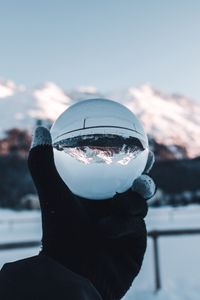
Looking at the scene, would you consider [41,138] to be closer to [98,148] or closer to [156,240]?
[98,148]

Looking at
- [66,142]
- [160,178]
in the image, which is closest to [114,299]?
[66,142]

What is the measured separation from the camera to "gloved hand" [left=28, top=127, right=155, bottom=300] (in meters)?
0.91

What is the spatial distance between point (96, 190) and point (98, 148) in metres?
0.10

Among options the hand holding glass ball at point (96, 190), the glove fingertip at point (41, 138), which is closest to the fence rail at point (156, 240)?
the hand holding glass ball at point (96, 190)

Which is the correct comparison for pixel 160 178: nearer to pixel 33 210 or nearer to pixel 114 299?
pixel 33 210

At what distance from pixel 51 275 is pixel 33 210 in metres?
23.6

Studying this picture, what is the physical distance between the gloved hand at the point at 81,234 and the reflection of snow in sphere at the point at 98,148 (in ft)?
0.19

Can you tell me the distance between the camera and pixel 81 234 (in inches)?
36.5

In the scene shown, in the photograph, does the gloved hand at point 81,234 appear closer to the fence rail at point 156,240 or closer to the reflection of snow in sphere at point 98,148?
the reflection of snow in sphere at point 98,148

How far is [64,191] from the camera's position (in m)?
0.93

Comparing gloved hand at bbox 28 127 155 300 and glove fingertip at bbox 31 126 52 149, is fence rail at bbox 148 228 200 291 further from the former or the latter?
glove fingertip at bbox 31 126 52 149

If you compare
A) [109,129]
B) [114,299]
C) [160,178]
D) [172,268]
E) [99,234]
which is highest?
[160,178]

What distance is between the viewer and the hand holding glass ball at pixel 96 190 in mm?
921

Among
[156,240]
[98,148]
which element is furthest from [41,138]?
[156,240]
